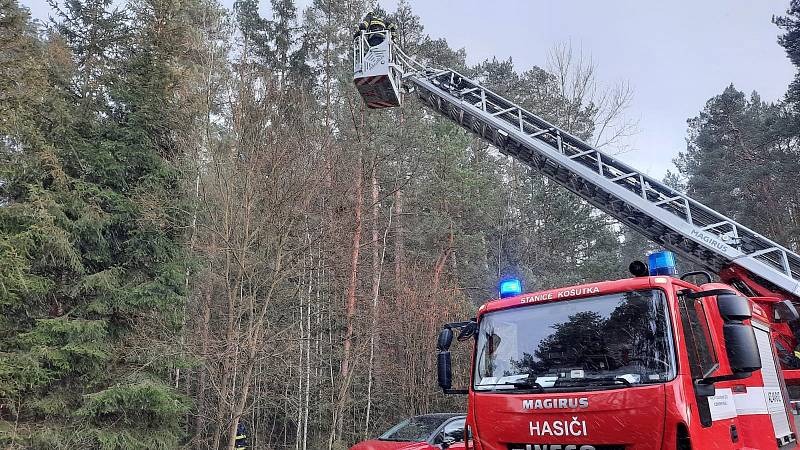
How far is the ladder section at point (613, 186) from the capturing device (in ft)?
24.3

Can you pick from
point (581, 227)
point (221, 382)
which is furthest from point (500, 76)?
point (221, 382)

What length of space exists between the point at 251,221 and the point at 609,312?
6.46 meters

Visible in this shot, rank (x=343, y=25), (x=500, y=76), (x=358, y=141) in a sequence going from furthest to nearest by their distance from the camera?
1. (x=500, y=76)
2. (x=343, y=25)
3. (x=358, y=141)

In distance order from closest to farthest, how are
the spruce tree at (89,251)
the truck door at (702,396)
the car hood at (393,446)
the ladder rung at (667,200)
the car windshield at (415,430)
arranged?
the truck door at (702,396) < the ladder rung at (667,200) < the car hood at (393,446) < the car windshield at (415,430) < the spruce tree at (89,251)

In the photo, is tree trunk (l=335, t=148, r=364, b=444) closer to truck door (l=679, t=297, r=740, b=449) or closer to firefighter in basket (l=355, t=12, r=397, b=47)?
firefighter in basket (l=355, t=12, r=397, b=47)

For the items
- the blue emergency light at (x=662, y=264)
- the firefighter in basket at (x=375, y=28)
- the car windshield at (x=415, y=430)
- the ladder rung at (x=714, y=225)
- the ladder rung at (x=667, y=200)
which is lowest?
the car windshield at (x=415, y=430)

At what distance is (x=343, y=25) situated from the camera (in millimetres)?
21312

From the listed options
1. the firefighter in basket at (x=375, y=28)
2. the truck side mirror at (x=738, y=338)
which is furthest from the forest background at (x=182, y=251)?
the truck side mirror at (x=738, y=338)

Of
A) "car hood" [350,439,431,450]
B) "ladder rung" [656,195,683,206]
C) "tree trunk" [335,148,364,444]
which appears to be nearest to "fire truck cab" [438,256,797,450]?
"ladder rung" [656,195,683,206]

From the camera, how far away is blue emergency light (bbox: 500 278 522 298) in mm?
5488

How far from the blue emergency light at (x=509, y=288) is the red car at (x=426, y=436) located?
12.7 ft

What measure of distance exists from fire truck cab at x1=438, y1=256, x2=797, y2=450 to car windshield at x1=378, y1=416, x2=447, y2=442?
13.5 feet

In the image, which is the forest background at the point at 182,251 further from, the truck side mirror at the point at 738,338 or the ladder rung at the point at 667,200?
the truck side mirror at the point at 738,338

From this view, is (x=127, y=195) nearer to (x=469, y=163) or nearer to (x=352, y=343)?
(x=352, y=343)
